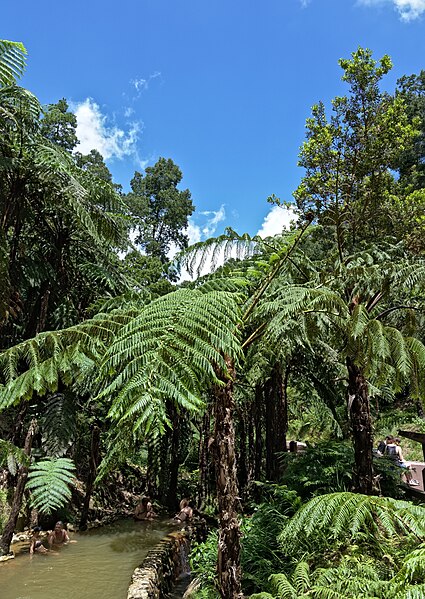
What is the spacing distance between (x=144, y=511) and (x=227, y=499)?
588 centimetres

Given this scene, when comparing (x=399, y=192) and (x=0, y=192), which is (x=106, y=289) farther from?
(x=399, y=192)

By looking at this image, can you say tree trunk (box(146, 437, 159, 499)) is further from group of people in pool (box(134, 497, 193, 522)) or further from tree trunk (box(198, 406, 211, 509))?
tree trunk (box(198, 406, 211, 509))

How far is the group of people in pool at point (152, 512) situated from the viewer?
24.3ft

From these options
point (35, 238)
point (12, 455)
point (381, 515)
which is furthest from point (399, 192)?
point (12, 455)

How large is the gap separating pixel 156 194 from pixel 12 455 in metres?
20.3

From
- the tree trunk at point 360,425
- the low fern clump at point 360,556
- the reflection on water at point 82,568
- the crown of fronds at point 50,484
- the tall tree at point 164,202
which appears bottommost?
the reflection on water at point 82,568

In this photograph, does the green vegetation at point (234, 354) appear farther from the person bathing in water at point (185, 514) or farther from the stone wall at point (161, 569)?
the stone wall at point (161, 569)

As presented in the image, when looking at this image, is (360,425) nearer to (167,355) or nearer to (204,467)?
(167,355)

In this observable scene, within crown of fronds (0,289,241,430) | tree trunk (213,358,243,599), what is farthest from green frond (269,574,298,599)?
crown of fronds (0,289,241,430)

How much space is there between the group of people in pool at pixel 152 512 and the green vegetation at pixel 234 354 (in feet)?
1.13

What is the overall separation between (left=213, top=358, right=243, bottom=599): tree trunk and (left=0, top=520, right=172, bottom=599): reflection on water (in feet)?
7.69

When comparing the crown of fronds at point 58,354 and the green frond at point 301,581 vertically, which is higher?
the crown of fronds at point 58,354

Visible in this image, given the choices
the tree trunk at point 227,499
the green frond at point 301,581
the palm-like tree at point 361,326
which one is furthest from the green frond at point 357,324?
the green frond at point 301,581

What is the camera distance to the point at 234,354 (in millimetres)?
2074
